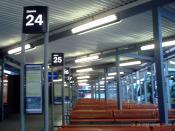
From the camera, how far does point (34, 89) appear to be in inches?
213

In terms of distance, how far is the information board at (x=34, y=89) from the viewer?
17.5 ft

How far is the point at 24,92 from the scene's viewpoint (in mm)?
5387

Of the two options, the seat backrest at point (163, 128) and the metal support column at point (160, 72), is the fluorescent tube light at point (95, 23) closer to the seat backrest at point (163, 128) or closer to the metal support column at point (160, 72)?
the metal support column at point (160, 72)

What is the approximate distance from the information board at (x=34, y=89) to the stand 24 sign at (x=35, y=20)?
682 mm

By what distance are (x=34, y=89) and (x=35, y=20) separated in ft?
3.99

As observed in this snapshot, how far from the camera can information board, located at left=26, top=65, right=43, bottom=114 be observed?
534cm

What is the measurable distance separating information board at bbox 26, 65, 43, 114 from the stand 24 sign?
682 millimetres

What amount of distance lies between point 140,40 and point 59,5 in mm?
7150

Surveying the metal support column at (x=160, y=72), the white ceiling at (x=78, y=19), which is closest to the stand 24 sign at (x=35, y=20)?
the white ceiling at (x=78, y=19)

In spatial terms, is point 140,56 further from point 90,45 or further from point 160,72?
point 160,72

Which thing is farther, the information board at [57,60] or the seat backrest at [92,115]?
the seat backrest at [92,115]

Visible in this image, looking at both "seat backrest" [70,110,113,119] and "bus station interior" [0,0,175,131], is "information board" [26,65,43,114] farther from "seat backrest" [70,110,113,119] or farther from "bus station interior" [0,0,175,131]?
"seat backrest" [70,110,113,119]

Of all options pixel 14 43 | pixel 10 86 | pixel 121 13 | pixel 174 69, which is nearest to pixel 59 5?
pixel 121 13

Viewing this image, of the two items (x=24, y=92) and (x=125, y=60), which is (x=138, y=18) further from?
(x=125, y=60)
